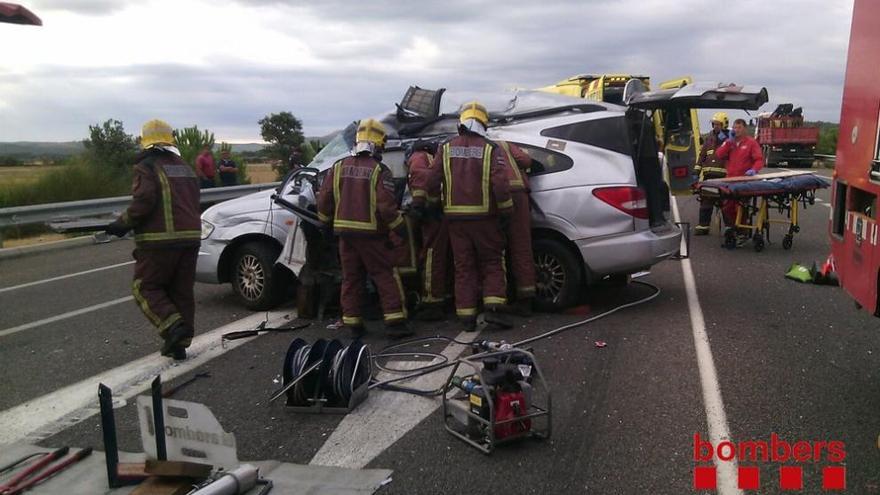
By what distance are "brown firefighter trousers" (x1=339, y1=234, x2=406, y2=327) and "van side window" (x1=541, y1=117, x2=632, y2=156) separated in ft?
6.99

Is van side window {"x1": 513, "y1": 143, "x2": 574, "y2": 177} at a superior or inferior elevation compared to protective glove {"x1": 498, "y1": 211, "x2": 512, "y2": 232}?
superior

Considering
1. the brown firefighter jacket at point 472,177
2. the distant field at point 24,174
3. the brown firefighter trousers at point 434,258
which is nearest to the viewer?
the brown firefighter jacket at point 472,177

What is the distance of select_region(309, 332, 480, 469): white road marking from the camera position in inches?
160

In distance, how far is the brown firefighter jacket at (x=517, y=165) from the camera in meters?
6.54

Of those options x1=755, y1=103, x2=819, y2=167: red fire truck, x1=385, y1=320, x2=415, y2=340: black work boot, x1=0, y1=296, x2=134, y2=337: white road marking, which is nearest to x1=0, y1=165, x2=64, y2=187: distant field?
x1=0, y1=296, x2=134, y2=337: white road marking

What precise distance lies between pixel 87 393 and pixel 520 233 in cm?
378

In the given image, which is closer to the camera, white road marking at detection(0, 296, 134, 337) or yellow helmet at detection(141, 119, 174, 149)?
yellow helmet at detection(141, 119, 174, 149)

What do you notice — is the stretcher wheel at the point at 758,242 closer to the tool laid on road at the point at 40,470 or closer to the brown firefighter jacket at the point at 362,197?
the brown firefighter jacket at the point at 362,197

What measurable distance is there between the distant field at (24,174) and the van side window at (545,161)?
14.8m

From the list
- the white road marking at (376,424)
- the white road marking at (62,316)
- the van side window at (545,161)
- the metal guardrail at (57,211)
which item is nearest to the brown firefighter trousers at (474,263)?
the van side window at (545,161)

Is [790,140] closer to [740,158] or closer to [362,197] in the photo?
[740,158]

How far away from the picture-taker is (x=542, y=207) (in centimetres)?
688

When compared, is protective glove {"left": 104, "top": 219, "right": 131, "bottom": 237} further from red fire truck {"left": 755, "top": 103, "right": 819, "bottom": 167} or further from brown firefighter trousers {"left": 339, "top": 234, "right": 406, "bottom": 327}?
red fire truck {"left": 755, "top": 103, "right": 819, "bottom": 167}

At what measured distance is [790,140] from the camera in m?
31.7
